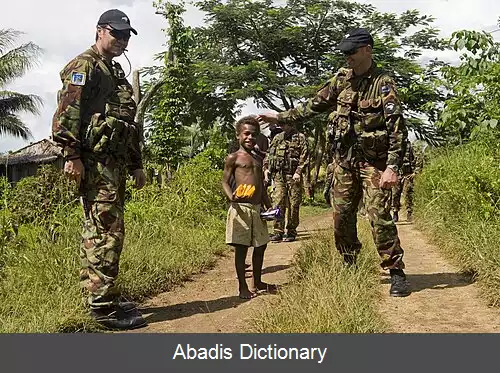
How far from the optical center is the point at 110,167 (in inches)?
144

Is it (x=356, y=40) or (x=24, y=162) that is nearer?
(x=356, y=40)

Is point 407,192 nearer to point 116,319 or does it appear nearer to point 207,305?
point 207,305

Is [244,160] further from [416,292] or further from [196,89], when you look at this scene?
[196,89]

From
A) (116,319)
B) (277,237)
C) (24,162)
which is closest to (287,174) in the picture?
(277,237)

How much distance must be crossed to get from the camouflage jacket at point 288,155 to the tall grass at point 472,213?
1775 millimetres

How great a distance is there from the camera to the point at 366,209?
4.16m

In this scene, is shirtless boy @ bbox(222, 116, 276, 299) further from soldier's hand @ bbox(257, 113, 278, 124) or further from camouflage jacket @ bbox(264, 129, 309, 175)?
camouflage jacket @ bbox(264, 129, 309, 175)

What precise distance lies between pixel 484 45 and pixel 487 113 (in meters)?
0.68

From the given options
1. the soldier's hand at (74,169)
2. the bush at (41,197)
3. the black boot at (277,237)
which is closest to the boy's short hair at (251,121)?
the soldier's hand at (74,169)

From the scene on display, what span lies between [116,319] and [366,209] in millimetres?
1875

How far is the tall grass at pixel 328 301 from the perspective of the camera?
3002 mm

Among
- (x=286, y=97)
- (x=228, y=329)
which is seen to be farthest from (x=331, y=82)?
(x=286, y=97)

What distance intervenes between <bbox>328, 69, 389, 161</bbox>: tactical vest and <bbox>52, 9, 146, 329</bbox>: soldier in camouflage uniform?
1504 mm

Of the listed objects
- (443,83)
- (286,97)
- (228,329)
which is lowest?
(228,329)
